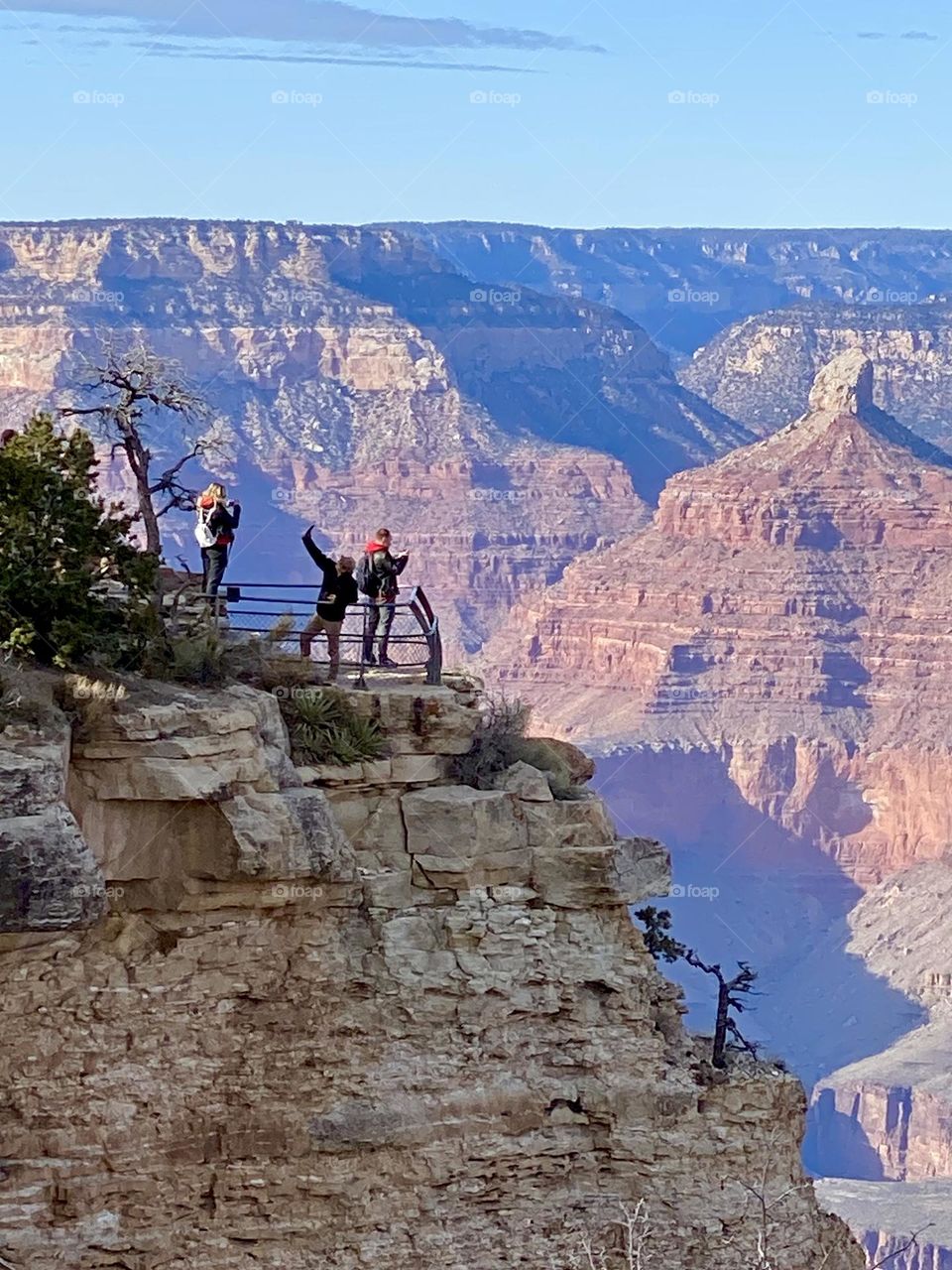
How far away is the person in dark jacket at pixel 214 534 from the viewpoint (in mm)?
18688

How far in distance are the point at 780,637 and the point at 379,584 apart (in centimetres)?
13884

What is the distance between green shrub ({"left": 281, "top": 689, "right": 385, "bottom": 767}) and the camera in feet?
55.2

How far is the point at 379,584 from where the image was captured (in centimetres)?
1880

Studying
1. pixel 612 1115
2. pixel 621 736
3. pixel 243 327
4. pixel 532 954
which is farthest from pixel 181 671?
pixel 243 327

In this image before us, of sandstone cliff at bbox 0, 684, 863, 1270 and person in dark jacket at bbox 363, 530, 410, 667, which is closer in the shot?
sandstone cliff at bbox 0, 684, 863, 1270

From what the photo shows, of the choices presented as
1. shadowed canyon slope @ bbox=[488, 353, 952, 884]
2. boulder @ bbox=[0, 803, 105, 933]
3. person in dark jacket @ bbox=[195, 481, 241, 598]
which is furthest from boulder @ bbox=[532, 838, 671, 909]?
shadowed canyon slope @ bbox=[488, 353, 952, 884]

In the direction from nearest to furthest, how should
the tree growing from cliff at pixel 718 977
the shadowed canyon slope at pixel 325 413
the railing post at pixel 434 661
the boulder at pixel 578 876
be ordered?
the boulder at pixel 578 876
the railing post at pixel 434 661
the tree growing from cliff at pixel 718 977
the shadowed canyon slope at pixel 325 413

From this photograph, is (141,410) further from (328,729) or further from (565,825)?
(565,825)

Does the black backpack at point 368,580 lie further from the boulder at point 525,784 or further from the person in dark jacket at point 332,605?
the boulder at point 525,784

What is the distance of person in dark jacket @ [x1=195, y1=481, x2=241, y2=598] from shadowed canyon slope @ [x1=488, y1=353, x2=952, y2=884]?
12657cm

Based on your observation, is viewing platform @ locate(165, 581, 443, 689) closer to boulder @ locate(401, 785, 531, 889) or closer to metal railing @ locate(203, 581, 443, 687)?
metal railing @ locate(203, 581, 443, 687)

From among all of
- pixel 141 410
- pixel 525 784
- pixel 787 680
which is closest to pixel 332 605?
pixel 525 784

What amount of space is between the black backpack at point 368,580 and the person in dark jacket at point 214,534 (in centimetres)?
112

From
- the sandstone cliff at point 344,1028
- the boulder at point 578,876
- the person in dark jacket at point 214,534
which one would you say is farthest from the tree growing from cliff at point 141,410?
the boulder at point 578,876
